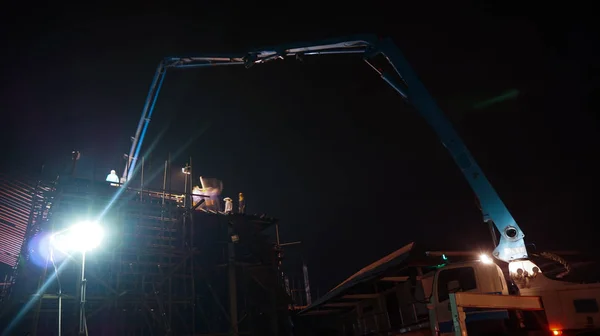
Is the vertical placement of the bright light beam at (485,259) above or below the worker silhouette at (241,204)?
below

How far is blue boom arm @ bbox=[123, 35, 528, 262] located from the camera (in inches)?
424

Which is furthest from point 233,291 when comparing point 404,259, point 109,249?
point 404,259

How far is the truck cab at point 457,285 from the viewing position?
9812 mm

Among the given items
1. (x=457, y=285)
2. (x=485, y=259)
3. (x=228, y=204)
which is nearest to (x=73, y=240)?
(x=228, y=204)

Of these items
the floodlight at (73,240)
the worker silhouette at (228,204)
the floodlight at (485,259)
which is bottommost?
the floodlight at (485,259)

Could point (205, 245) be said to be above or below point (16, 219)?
below

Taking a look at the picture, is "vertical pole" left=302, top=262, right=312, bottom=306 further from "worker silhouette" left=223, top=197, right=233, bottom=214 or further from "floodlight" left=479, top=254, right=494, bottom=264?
"floodlight" left=479, top=254, right=494, bottom=264

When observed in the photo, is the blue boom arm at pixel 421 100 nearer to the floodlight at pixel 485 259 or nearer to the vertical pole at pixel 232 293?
the floodlight at pixel 485 259

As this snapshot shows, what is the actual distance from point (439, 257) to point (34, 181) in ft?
44.4

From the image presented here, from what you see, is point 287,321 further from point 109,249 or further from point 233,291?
point 109,249

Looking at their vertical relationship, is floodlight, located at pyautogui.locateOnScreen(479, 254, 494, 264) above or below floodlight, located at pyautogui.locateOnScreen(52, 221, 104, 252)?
below

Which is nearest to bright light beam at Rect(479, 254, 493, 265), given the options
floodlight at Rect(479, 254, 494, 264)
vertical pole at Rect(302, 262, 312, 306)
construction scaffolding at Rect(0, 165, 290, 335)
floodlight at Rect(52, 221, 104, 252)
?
floodlight at Rect(479, 254, 494, 264)

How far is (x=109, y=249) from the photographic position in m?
16.1

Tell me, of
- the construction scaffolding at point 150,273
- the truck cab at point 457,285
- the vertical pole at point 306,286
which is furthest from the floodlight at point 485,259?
the vertical pole at point 306,286
